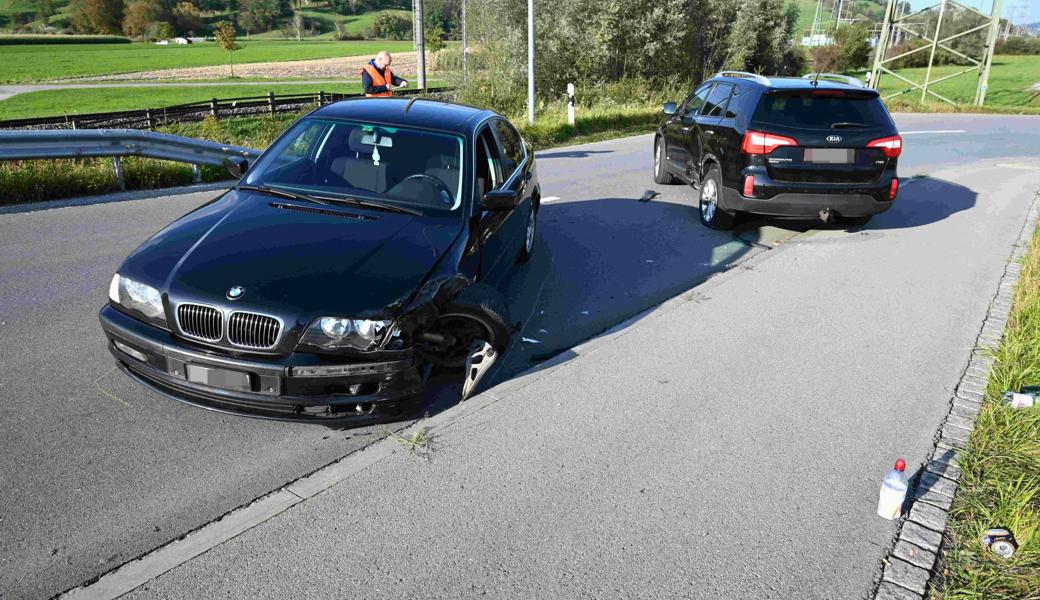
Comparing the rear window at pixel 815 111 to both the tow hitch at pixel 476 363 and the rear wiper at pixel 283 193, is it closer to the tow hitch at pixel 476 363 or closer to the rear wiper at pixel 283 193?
the tow hitch at pixel 476 363

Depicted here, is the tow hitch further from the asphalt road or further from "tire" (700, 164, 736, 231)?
"tire" (700, 164, 736, 231)

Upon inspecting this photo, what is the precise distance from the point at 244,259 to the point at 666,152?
8.67 m

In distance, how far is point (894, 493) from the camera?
3600 mm

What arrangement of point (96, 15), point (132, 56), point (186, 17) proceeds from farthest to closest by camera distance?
point (186, 17)
point (96, 15)
point (132, 56)

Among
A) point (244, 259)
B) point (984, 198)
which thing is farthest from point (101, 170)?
point (984, 198)

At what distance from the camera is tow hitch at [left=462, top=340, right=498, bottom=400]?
15.4 feet

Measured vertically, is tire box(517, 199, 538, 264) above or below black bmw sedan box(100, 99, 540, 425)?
below

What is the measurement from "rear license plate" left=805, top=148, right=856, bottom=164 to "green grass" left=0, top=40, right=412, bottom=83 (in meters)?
71.2

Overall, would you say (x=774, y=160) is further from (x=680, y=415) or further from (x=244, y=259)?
(x=244, y=259)

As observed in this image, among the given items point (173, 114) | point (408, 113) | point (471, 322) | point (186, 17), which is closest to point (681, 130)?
point (408, 113)

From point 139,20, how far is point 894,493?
126 metres

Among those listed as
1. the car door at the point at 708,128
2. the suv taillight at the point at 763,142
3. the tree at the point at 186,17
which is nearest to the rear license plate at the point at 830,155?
the suv taillight at the point at 763,142

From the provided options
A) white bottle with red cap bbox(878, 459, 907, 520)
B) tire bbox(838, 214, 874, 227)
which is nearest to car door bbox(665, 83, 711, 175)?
tire bbox(838, 214, 874, 227)

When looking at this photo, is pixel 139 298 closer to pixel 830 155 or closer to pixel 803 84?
pixel 830 155
